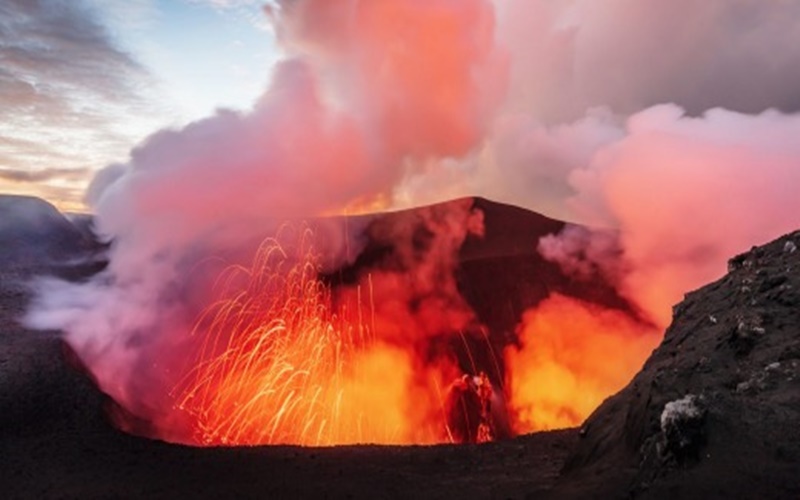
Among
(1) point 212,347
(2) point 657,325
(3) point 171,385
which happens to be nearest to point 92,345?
(3) point 171,385

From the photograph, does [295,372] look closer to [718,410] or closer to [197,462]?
[197,462]

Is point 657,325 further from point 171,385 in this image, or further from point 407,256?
point 171,385

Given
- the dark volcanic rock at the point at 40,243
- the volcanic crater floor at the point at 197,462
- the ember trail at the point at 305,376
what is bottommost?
the volcanic crater floor at the point at 197,462

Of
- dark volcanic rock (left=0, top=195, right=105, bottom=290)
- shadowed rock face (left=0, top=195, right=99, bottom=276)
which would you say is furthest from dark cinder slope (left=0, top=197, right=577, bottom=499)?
shadowed rock face (left=0, top=195, right=99, bottom=276)

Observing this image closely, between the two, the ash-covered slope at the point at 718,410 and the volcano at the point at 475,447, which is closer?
the ash-covered slope at the point at 718,410

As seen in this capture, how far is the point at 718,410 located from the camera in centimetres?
922

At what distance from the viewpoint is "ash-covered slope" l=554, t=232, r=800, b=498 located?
8359 millimetres

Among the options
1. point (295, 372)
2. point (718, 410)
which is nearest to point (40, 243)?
point (295, 372)

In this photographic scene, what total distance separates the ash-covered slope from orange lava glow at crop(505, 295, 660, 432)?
1737 cm

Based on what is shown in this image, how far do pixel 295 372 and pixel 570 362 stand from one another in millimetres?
14017

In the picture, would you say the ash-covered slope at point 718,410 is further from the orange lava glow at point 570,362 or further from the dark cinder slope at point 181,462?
the orange lava glow at point 570,362

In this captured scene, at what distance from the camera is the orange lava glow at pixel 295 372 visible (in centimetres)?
2175

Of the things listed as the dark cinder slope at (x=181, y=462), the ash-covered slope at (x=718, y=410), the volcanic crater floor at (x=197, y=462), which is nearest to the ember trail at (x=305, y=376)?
the dark cinder slope at (x=181, y=462)

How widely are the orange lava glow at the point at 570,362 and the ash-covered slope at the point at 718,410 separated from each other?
684 inches
